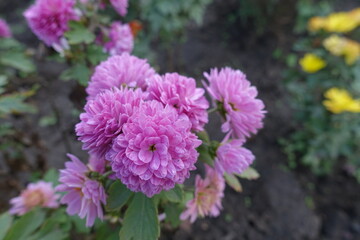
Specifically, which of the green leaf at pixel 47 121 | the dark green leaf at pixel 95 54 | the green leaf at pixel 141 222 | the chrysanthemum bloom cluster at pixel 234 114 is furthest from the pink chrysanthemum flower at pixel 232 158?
the green leaf at pixel 47 121

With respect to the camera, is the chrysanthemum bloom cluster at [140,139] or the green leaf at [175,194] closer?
the chrysanthemum bloom cluster at [140,139]

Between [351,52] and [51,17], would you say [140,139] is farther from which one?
[351,52]

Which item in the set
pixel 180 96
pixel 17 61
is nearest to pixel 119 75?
pixel 180 96

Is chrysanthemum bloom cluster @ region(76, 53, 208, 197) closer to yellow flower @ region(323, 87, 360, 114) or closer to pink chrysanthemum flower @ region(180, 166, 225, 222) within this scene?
pink chrysanthemum flower @ region(180, 166, 225, 222)

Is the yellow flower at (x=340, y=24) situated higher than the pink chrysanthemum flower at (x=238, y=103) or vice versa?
the yellow flower at (x=340, y=24)

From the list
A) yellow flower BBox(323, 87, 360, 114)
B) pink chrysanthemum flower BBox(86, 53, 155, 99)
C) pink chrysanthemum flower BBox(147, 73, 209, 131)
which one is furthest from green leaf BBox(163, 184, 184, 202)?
yellow flower BBox(323, 87, 360, 114)

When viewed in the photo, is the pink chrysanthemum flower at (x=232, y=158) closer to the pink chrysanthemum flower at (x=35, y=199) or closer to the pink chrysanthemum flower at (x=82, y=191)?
the pink chrysanthemum flower at (x=82, y=191)

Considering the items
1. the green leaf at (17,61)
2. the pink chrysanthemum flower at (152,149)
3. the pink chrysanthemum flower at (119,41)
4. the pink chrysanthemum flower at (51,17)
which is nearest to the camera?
the pink chrysanthemum flower at (152,149)

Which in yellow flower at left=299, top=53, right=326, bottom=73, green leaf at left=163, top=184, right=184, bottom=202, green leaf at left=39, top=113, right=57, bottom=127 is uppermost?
green leaf at left=39, top=113, right=57, bottom=127

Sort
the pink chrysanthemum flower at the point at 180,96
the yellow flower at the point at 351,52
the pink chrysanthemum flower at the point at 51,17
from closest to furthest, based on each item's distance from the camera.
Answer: the pink chrysanthemum flower at the point at 180,96
the pink chrysanthemum flower at the point at 51,17
the yellow flower at the point at 351,52
